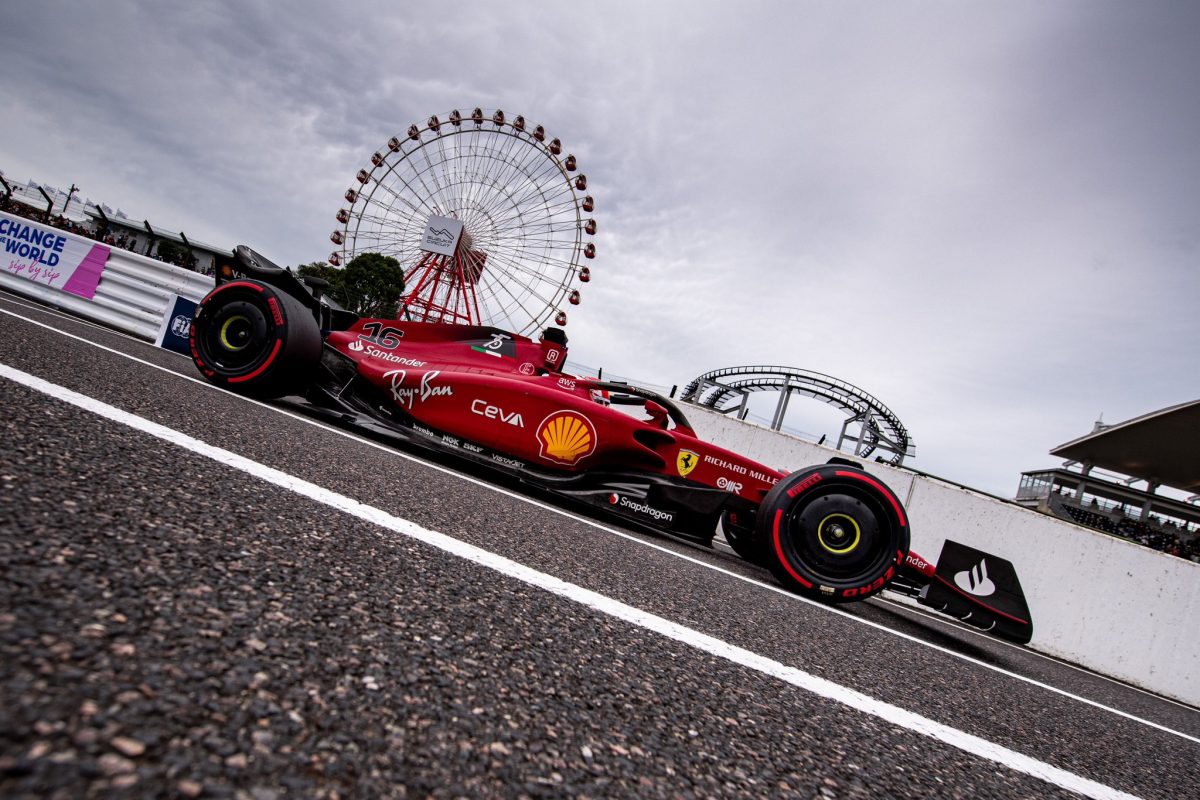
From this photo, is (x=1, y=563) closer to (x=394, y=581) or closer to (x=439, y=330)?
(x=394, y=581)

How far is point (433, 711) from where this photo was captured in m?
0.87

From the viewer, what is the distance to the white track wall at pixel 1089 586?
5688 mm

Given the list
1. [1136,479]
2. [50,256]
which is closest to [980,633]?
[50,256]

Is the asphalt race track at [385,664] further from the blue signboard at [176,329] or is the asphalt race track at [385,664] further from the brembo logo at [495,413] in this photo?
the blue signboard at [176,329]

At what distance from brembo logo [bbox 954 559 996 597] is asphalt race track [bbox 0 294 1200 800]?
1.59m

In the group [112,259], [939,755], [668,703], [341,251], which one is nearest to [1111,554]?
[939,755]

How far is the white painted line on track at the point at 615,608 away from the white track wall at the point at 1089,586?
550 cm

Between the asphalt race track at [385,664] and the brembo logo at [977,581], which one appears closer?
the asphalt race track at [385,664]

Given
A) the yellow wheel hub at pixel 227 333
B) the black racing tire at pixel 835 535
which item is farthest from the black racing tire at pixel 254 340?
the black racing tire at pixel 835 535

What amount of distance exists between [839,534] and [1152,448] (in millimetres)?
36903

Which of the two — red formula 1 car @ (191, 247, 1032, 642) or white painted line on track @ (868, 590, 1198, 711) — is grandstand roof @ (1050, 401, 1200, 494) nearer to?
white painted line on track @ (868, 590, 1198, 711)

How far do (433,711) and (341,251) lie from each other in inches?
880

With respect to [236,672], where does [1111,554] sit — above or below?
above

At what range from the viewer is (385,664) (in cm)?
96
